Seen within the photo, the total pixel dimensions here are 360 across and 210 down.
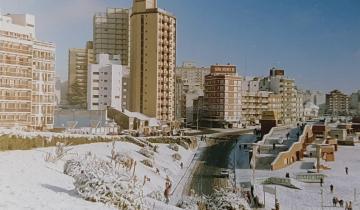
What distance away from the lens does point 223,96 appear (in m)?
77.6

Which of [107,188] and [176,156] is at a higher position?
[107,188]

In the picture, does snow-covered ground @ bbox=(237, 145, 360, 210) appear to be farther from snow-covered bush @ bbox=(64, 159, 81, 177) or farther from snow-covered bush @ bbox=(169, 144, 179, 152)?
snow-covered bush @ bbox=(64, 159, 81, 177)

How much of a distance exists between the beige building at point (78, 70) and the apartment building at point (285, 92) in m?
37.4

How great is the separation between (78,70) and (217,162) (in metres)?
62.7

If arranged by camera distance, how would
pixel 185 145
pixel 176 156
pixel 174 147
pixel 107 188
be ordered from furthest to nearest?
pixel 185 145 < pixel 174 147 < pixel 176 156 < pixel 107 188

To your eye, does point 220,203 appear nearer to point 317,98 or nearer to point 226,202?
point 226,202

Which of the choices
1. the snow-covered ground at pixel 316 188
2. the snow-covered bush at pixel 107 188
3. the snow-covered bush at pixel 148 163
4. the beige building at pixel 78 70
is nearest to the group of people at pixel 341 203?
the snow-covered ground at pixel 316 188

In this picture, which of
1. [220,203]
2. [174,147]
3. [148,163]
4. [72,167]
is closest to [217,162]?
[174,147]

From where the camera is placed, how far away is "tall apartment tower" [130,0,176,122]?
64.9m

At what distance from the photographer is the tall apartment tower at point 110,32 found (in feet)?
305

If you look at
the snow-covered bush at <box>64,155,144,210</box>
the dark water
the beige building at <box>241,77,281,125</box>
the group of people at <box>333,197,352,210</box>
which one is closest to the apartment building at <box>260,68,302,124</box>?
the beige building at <box>241,77,281,125</box>

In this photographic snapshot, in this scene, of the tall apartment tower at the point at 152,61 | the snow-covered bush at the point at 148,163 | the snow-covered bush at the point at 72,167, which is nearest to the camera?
the snow-covered bush at the point at 72,167

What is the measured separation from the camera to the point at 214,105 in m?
78.8

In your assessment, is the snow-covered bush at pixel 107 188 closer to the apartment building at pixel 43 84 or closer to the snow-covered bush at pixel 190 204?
the snow-covered bush at pixel 190 204
